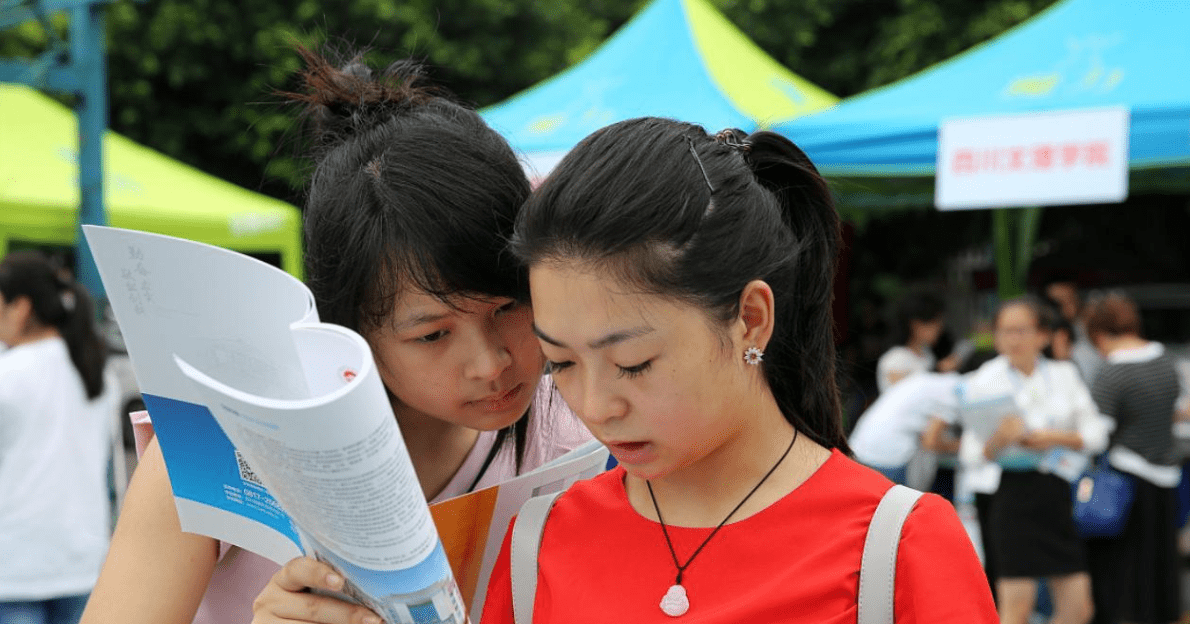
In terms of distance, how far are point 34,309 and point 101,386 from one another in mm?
360

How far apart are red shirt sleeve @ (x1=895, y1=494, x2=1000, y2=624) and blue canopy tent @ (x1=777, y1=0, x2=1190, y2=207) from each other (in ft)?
13.0

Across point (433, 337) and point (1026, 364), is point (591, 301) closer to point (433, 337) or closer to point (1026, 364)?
point (433, 337)

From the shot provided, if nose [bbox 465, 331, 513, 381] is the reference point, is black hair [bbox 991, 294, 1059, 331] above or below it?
below

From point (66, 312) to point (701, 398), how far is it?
12.8 ft

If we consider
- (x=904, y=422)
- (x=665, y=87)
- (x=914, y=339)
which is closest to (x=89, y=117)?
(x=665, y=87)

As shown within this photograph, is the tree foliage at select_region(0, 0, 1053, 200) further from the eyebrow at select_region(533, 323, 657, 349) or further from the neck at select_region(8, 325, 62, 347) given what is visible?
the eyebrow at select_region(533, 323, 657, 349)

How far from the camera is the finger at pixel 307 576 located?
3.84 ft

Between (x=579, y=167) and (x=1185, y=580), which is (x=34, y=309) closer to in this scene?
(x=579, y=167)

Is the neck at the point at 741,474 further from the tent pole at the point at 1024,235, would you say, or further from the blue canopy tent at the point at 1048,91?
the tent pole at the point at 1024,235

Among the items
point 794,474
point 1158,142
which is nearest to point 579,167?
point 794,474

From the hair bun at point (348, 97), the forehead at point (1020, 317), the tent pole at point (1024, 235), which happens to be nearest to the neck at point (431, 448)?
the hair bun at point (348, 97)

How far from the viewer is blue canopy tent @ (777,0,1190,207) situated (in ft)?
15.7

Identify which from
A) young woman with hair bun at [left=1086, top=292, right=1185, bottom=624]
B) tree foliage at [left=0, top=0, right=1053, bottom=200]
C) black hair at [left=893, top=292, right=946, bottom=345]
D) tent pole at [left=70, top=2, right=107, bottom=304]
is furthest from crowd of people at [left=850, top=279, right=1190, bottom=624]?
tree foliage at [left=0, top=0, right=1053, bottom=200]

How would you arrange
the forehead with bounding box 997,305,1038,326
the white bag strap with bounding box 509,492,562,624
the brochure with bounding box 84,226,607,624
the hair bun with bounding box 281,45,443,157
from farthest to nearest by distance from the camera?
the forehead with bounding box 997,305,1038,326, the hair bun with bounding box 281,45,443,157, the white bag strap with bounding box 509,492,562,624, the brochure with bounding box 84,226,607,624
